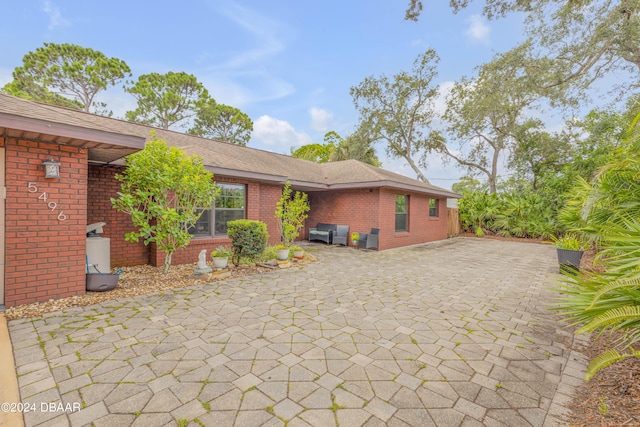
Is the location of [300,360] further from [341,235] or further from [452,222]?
[452,222]

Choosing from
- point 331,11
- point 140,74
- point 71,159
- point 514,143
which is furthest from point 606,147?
point 140,74

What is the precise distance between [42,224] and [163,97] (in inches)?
803

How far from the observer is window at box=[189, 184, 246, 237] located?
7.81 meters

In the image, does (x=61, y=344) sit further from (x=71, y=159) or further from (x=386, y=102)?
(x=386, y=102)

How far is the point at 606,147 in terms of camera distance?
39.8ft

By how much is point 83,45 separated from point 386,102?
21073mm

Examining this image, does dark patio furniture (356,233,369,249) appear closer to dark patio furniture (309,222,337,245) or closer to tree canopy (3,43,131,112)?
dark patio furniture (309,222,337,245)

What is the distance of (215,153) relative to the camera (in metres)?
8.87

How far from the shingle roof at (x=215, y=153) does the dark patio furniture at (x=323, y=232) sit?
188 centimetres

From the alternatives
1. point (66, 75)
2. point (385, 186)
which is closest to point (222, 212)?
point (385, 186)

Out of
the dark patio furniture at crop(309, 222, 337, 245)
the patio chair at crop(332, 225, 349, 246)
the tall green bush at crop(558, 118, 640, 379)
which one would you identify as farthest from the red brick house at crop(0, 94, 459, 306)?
the tall green bush at crop(558, 118, 640, 379)

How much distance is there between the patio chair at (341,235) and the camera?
11.1m

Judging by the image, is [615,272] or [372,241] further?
Answer: [372,241]

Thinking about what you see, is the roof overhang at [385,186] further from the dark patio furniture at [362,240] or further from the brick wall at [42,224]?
the brick wall at [42,224]
